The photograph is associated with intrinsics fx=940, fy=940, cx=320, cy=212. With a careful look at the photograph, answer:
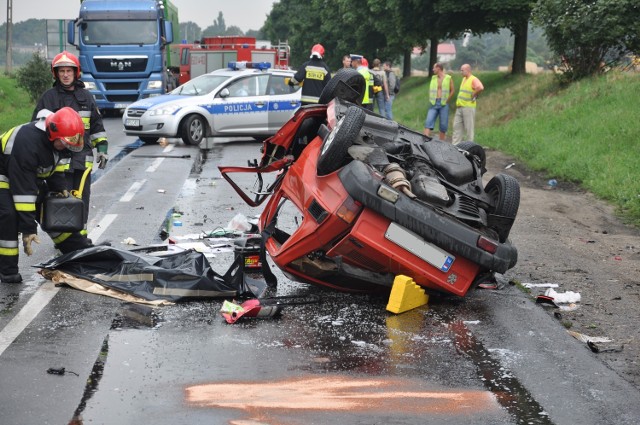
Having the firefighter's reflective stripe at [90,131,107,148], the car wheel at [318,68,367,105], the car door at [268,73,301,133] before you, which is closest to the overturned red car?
the car wheel at [318,68,367,105]

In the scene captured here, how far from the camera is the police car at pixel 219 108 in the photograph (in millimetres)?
19016

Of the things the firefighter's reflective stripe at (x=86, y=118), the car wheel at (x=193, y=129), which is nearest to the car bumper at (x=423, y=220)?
the firefighter's reflective stripe at (x=86, y=118)

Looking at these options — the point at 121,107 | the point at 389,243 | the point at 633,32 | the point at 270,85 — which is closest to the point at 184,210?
the point at 389,243

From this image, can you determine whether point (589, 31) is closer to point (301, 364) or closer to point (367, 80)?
point (367, 80)

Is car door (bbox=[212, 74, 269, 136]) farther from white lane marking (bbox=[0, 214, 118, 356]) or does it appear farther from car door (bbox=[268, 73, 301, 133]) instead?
white lane marking (bbox=[0, 214, 118, 356])

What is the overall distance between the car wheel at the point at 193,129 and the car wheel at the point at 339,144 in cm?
1225

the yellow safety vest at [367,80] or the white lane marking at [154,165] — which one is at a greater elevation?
the yellow safety vest at [367,80]

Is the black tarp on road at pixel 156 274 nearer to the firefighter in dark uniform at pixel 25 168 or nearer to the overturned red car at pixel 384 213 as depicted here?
the firefighter in dark uniform at pixel 25 168

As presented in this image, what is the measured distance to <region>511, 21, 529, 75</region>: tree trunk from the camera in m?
31.7

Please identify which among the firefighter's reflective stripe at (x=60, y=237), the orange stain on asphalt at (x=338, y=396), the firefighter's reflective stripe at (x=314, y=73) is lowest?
the orange stain on asphalt at (x=338, y=396)

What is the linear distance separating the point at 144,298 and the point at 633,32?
17470 mm

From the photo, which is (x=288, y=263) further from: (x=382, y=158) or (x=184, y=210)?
(x=184, y=210)

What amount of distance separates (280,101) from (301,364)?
1460 cm

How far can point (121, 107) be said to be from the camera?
26516mm
